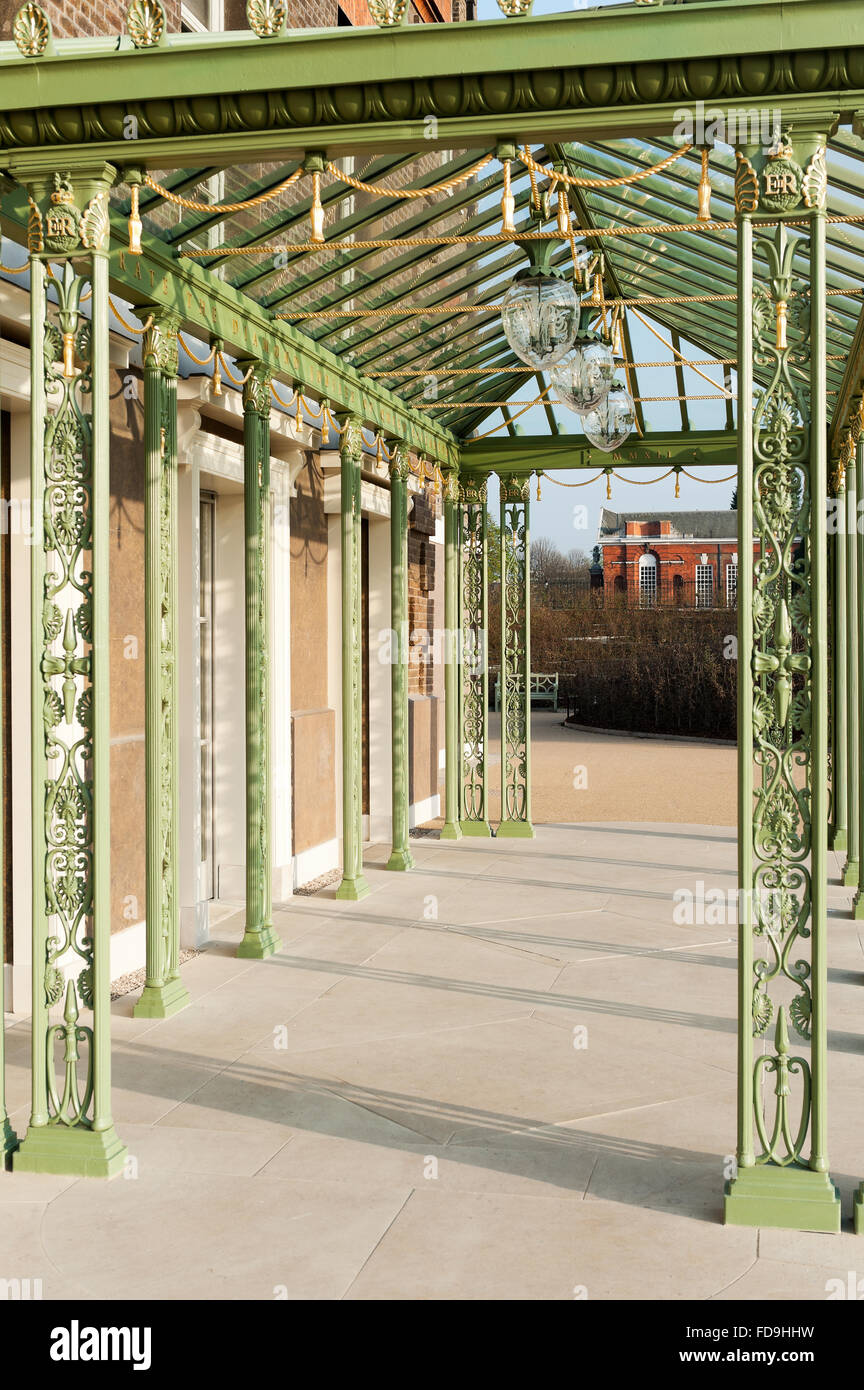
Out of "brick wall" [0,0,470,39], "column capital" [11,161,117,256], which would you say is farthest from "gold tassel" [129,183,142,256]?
"brick wall" [0,0,470,39]

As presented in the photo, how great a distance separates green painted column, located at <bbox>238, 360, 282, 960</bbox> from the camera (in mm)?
6941

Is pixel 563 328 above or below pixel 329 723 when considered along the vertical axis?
above

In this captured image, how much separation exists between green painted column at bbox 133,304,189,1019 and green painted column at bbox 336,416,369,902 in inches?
93.1

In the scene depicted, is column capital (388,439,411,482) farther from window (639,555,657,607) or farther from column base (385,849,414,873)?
window (639,555,657,607)

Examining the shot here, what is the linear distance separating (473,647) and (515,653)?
439 mm

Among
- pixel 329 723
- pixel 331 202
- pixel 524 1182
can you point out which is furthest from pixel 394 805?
pixel 524 1182

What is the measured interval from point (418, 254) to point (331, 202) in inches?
48.9

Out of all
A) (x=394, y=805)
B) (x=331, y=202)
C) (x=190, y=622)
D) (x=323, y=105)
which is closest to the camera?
(x=323, y=105)

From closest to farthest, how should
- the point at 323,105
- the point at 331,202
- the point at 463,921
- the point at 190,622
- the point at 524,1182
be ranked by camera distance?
the point at 323,105
the point at 524,1182
the point at 331,202
the point at 190,622
the point at 463,921

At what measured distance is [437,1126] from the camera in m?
4.54

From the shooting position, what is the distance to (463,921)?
802 centimetres

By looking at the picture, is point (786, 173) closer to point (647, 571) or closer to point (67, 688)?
point (67, 688)

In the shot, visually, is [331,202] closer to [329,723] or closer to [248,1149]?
[248,1149]

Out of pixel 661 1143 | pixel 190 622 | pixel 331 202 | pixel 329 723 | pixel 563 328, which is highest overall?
pixel 331 202
